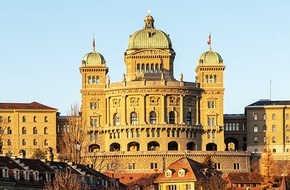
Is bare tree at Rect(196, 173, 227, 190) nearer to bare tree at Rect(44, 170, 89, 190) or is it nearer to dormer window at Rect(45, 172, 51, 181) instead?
bare tree at Rect(44, 170, 89, 190)

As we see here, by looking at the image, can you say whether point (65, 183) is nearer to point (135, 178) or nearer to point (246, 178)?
point (246, 178)

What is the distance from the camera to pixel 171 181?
16088 centimetres

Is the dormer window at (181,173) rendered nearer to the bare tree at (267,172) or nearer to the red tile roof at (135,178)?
the bare tree at (267,172)

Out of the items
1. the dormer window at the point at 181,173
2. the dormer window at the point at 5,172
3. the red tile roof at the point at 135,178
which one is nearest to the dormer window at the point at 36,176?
the dormer window at the point at 5,172

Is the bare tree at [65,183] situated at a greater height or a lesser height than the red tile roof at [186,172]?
lesser

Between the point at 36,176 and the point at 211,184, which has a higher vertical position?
the point at 36,176

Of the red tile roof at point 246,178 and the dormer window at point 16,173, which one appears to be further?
the red tile roof at point 246,178

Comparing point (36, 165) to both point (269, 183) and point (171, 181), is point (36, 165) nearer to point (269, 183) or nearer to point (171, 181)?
point (171, 181)

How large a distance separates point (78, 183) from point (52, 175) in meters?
5.67

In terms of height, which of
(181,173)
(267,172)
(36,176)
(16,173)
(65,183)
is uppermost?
(267,172)

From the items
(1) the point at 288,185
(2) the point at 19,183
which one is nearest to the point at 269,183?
(1) the point at 288,185

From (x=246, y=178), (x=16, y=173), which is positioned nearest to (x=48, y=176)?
(x=16, y=173)

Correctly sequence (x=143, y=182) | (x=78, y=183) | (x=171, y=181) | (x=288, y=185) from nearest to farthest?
1. (x=78, y=183)
2. (x=171, y=181)
3. (x=288, y=185)
4. (x=143, y=182)

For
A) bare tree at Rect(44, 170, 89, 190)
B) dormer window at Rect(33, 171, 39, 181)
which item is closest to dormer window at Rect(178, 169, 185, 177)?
bare tree at Rect(44, 170, 89, 190)
